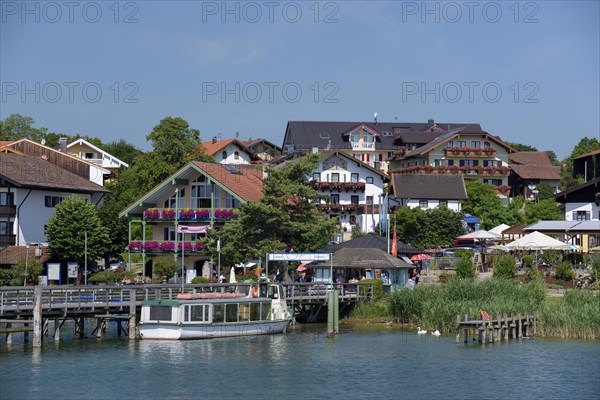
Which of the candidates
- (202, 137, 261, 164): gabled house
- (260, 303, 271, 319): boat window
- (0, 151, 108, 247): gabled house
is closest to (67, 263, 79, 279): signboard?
(0, 151, 108, 247): gabled house

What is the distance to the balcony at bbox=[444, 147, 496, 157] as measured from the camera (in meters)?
120

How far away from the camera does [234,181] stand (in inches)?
3093

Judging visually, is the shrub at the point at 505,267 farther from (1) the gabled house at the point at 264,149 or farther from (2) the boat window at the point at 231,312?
(1) the gabled house at the point at 264,149

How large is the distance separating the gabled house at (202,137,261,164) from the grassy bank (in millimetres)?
78949

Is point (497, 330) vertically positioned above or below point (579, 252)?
below

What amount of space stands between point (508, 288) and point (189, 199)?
29.9 meters

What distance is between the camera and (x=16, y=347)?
52.8 metres

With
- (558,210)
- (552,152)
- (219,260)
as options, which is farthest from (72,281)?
(552,152)

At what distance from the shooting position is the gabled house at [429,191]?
108 meters

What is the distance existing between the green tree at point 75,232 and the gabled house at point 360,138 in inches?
2071

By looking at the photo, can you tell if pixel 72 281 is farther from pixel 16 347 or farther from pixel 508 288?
pixel 508 288

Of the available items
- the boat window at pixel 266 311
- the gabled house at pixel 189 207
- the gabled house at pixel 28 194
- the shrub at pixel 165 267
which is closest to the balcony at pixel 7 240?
the gabled house at pixel 28 194

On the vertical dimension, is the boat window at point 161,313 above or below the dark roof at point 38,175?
below

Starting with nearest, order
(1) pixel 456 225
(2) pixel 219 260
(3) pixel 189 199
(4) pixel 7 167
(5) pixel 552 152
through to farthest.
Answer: (2) pixel 219 260
(3) pixel 189 199
(4) pixel 7 167
(1) pixel 456 225
(5) pixel 552 152
